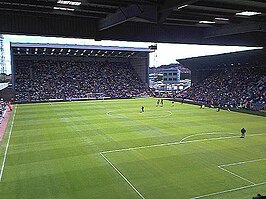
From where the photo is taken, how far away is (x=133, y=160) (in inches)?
805

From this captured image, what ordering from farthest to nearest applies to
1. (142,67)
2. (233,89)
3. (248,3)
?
(142,67) < (233,89) < (248,3)

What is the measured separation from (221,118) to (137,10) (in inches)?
1279

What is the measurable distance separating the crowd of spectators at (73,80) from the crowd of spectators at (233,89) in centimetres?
1846

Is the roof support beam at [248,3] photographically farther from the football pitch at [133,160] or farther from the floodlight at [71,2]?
the football pitch at [133,160]

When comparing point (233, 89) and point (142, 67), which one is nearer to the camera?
point (233, 89)

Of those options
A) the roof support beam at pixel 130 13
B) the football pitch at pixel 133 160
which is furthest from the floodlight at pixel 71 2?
the football pitch at pixel 133 160

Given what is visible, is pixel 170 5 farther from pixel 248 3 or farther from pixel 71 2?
pixel 71 2

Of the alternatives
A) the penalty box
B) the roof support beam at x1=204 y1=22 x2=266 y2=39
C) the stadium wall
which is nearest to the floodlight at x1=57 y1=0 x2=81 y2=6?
the roof support beam at x1=204 y1=22 x2=266 y2=39

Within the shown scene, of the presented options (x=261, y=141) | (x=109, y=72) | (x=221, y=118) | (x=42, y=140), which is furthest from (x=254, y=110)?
(x=109, y=72)

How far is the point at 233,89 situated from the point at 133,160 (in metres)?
47.9

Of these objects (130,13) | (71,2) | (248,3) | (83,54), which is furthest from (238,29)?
(83,54)

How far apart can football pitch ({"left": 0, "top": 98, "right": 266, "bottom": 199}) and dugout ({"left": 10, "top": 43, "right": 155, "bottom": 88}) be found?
35.3m

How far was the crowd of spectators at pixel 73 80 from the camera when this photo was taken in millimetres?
71438

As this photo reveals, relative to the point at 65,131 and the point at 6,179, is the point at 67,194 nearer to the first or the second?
the point at 6,179
